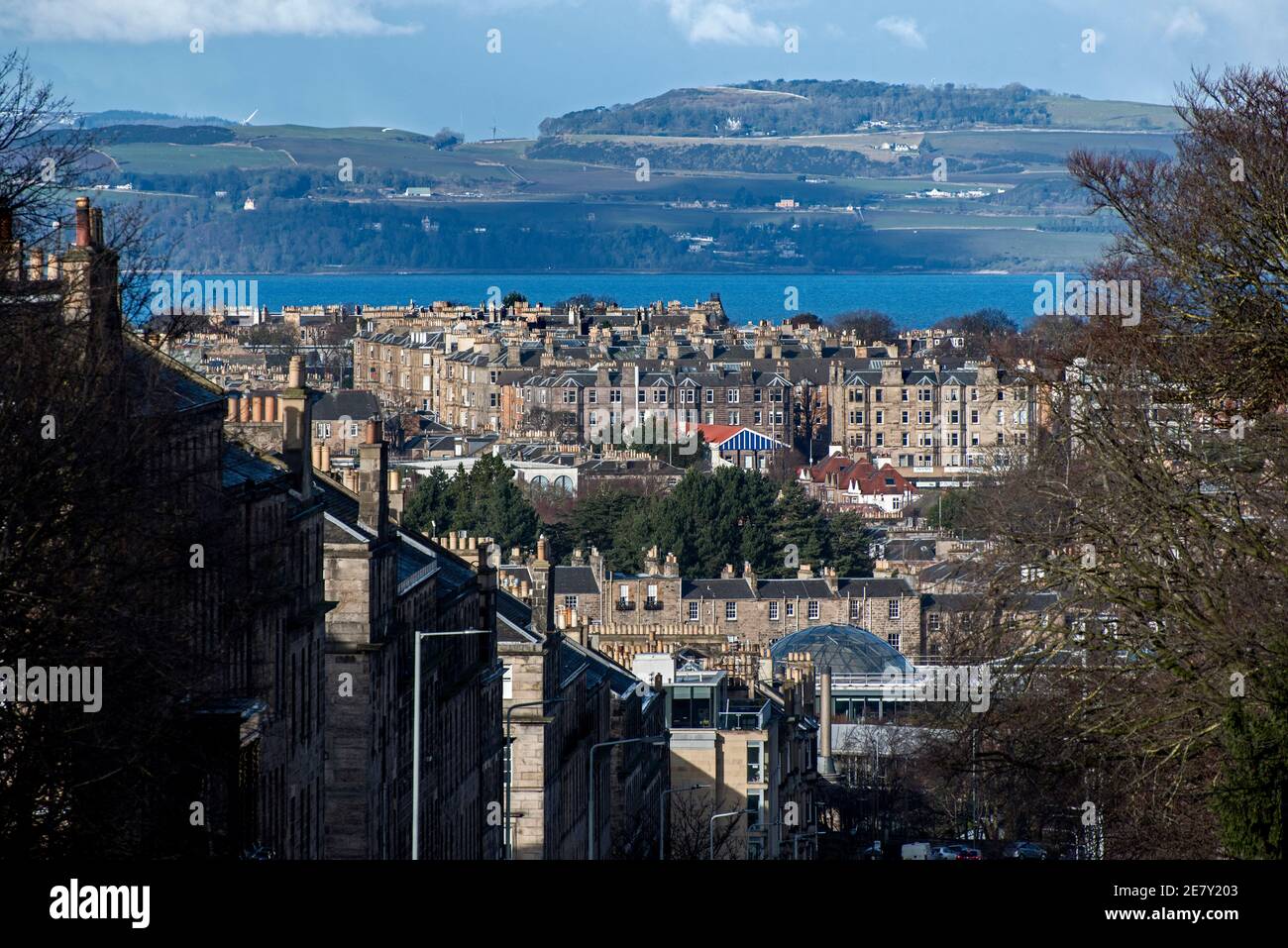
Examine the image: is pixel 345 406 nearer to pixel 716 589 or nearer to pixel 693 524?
pixel 693 524

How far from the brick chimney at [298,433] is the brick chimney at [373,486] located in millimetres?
1527

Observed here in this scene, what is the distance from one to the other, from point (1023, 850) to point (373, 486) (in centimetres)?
1822

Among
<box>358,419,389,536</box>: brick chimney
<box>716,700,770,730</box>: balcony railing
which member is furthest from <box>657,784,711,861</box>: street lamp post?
<box>358,419,389,536</box>: brick chimney

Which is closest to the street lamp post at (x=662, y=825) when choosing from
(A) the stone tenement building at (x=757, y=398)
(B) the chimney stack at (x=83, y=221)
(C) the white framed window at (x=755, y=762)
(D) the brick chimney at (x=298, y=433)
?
(C) the white framed window at (x=755, y=762)

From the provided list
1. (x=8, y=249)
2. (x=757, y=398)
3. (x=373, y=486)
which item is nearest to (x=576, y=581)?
(x=373, y=486)

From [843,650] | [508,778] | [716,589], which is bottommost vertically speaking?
[716,589]

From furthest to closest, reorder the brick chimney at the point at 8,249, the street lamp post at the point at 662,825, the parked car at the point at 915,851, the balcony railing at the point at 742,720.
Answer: the balcony railing at the point at 742,720
the parked car at the point at 915,851
the street lamp post at the point at 662,825
the brick chimney at the point at 8,249

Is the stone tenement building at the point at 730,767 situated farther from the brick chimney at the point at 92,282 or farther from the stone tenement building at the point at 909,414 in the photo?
the stone tenement building at the point at 909,414

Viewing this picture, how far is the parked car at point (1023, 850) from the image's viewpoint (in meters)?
46.7

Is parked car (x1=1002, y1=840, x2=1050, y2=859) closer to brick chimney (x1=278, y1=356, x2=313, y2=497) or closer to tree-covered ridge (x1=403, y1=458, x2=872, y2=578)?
brick chimney (x1=278, y1=356, x2=313, y2=497)

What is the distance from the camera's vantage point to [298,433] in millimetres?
31297

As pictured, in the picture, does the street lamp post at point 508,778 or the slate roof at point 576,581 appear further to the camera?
the slate roof at point 576,581

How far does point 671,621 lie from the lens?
100 metres
